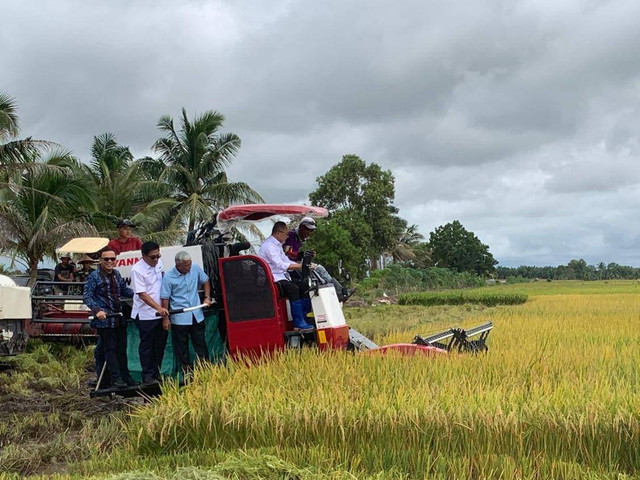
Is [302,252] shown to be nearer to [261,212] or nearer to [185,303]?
[261,212]

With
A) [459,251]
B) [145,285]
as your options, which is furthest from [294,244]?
[459,251]

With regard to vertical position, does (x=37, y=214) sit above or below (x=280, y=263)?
above

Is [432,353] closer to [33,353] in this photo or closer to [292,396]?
[292,396]

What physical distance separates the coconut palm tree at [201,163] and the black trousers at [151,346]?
20663mm

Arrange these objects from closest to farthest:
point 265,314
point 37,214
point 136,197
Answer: point 265,314 → point 37,214 → point 136,197

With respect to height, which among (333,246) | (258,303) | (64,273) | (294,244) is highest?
(333,246)

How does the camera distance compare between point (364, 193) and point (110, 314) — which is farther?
point (364, 193)

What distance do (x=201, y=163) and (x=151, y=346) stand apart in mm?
22624

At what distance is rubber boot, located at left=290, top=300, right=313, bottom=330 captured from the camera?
24.3ft

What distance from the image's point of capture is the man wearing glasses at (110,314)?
7.80 m

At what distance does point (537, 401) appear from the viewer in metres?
5.09

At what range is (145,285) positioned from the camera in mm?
7531

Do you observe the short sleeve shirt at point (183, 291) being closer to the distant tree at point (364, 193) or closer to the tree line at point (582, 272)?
the distant tree at point (364, 193)

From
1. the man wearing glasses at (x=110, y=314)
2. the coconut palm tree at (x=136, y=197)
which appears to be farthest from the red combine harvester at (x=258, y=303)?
the coconut palm tree at (x=136, y=197)
